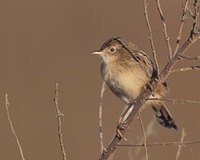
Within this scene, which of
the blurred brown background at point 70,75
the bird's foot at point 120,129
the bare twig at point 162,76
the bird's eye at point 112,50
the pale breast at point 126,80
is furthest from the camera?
the blurred brown background at point 70,75

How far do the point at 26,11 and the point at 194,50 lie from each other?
9.06m

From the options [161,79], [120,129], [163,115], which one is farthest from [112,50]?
[161,79]

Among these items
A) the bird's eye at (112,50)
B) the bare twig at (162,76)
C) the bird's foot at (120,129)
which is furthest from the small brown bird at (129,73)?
the bare twig at (162,76)

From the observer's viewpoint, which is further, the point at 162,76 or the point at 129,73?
the point at 129,73

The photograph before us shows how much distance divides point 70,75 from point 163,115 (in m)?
10.2

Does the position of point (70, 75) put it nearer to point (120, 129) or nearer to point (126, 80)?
point (126, 80)

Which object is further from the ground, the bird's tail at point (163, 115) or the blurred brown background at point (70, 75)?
the bird's tail at point (163, 115)

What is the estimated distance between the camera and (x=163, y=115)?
5.91 m

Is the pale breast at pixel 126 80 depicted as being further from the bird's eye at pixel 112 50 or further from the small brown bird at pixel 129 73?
the bird's eye at pixel 112 50

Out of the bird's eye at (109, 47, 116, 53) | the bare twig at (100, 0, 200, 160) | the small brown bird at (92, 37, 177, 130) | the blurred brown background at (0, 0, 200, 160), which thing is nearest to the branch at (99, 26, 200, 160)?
the bare twig at (100, 0, 200, 160)

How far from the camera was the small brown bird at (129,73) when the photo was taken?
5.29 meters

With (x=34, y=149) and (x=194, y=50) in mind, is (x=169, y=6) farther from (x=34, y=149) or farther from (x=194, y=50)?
(x=34, y=149)

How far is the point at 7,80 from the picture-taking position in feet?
51.0

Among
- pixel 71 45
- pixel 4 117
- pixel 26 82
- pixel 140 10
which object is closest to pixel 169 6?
pixel 140 10
